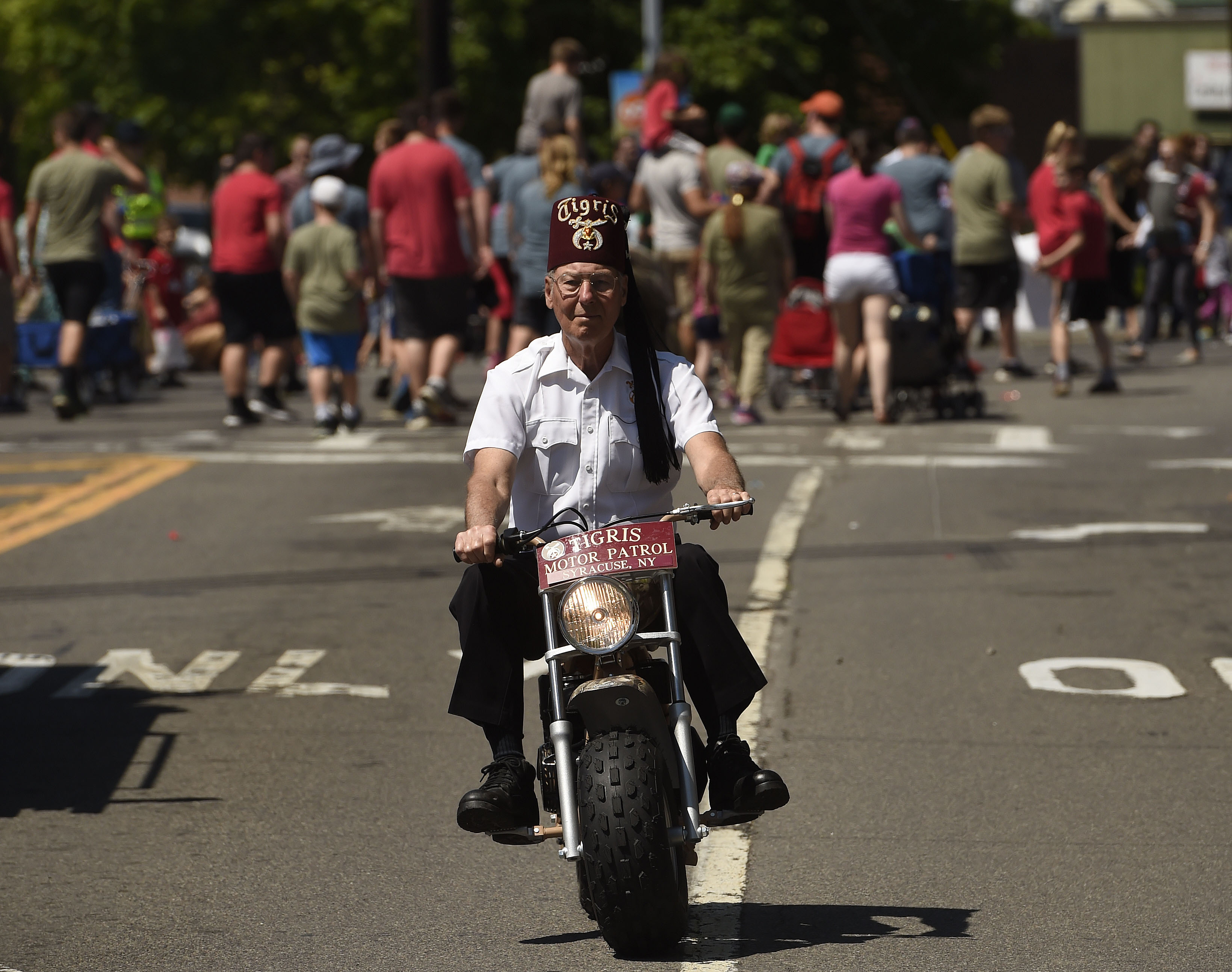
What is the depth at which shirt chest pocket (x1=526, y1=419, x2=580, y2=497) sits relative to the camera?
201 inches

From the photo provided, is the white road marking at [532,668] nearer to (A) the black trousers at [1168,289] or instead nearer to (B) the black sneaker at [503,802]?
(B) the black sneaker at [503,802]

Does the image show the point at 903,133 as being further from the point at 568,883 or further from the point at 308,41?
the point at 308,41

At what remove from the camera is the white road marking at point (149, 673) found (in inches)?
298

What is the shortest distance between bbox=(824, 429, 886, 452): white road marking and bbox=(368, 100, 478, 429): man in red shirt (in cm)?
273

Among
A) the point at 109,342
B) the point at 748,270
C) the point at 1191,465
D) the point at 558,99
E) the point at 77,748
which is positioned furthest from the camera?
the point at 109,342

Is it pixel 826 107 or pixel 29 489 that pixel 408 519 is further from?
pixel 826 107

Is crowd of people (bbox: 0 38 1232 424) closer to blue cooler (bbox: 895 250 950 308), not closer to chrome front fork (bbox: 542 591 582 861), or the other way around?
blue cooler (bbox: 895 250 950 308)

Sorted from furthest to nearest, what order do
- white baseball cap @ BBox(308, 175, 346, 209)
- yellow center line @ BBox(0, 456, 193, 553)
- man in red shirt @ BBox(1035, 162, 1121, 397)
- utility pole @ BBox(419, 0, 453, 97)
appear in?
1. utility pole @ BBox(419, 0, 453, 97)
2. man in red shirt @ BBox(1035, 162, 1121, 397)
3. white baseball cap @ BBox(308, 175, 346, 209)
4. yellow center line @ BBox(0, 456, 193, 553)

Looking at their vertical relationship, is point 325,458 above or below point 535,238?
below

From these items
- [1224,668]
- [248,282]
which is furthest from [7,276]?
[1224,668]

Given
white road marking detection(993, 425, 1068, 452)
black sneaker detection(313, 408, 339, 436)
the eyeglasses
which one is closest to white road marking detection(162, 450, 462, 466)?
black sneaker detection(313, 408, 339, 436)

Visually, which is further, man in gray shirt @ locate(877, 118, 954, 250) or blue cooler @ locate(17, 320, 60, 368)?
blue cooler @ locate(17, 320, 60, 368)

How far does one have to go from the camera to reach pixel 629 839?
14.8 ft

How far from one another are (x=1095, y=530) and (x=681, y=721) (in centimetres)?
638
